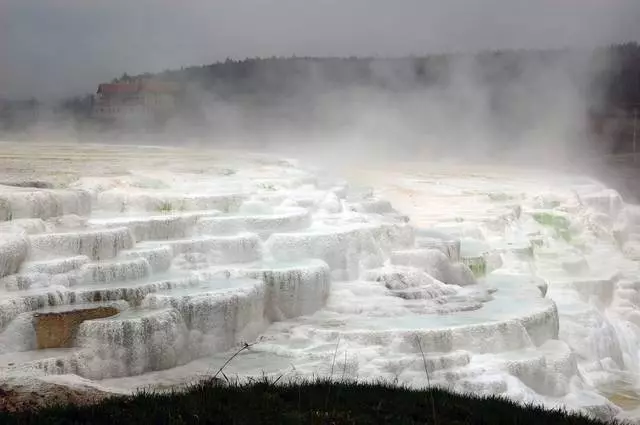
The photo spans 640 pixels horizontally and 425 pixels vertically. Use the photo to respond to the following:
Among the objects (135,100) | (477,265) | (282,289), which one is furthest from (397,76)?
(282,289)

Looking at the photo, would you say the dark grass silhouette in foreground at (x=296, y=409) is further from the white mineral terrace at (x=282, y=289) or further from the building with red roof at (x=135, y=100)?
the building with red roof at (x=135, y=100)

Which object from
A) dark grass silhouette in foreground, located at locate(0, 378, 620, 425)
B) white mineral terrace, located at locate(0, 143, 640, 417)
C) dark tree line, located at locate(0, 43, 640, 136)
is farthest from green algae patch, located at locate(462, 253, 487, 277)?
dark tree line, located at locate(0, 43, 640, 136)

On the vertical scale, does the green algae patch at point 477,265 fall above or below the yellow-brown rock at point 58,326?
below

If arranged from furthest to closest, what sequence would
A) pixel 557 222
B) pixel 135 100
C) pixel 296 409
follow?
pixel 135 100
pixel 557 222
pixel 296 409

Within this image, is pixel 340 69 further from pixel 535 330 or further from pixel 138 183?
pixel 535 330

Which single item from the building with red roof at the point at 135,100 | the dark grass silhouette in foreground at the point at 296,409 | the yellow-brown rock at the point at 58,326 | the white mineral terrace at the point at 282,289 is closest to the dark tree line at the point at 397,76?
the building with red roof at the point at 135,100

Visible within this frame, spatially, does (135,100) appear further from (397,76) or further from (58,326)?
(58,326)

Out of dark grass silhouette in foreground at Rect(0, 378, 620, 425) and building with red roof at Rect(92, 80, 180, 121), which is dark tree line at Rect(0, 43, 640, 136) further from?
dark grass silhouette in foreground at Rect(0, 378, 620, 425)

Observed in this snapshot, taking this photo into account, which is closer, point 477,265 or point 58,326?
point 58,326
